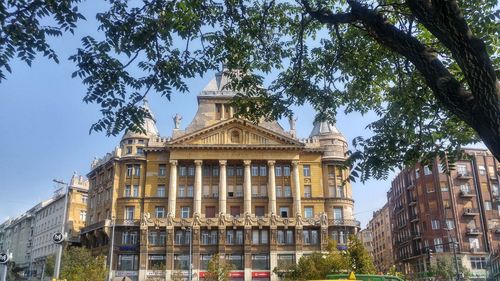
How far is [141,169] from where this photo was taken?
226 feet

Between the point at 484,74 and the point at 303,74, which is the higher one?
the point at 303,74

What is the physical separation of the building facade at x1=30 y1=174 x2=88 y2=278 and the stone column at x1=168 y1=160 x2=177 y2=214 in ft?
67.4

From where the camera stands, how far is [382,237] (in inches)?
4870

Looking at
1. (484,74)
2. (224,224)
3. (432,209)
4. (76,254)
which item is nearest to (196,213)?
(224,224)

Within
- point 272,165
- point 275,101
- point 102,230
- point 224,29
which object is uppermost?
point 272,165

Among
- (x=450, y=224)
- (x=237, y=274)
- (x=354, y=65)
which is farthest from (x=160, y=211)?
(x=354, y=65)

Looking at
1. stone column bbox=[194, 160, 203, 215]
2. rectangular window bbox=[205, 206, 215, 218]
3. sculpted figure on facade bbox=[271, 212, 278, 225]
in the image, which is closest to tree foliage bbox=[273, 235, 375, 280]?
sculpted figure on facade bbox=[271, 212, 278, 225]

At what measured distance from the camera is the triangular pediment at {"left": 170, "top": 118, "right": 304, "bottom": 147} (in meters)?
67.8

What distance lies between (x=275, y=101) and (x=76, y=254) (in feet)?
189

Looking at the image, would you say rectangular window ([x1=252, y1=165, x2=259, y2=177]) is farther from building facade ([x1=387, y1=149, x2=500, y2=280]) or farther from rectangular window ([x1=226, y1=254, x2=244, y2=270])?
building facade ([x1=387, y1=149, x2=500, y2=280])

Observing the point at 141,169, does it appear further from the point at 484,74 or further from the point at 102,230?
the point at 484,74

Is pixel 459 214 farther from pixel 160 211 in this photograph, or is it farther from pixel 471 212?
pixel 160 211

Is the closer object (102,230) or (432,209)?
(102,230)

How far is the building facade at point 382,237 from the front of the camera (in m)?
115
